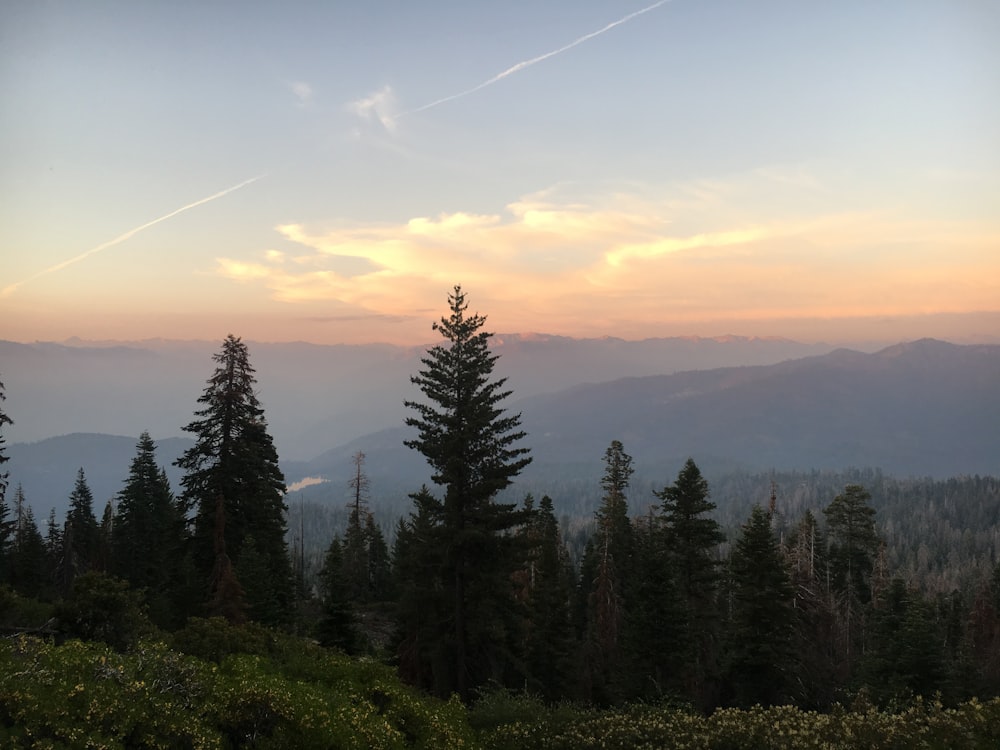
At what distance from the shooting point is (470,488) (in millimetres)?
23844

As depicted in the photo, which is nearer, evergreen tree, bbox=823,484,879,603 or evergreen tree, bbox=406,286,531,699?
evergreen tree, bbox=406,286,531,699

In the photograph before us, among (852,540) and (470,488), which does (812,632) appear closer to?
(852,540)

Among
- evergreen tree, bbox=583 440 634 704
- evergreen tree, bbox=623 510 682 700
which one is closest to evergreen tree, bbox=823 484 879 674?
evergreen tree, bbox=583 440 634 704

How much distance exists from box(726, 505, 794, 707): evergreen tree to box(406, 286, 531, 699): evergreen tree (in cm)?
1128

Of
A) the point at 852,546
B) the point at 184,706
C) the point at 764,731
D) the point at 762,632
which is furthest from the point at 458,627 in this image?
the point at 852,546

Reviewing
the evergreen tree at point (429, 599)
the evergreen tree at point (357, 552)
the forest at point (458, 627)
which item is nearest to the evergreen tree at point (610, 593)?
the forest at point (458, 627)

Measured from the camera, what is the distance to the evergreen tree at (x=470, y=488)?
23.3m

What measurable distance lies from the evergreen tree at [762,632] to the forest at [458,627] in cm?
10

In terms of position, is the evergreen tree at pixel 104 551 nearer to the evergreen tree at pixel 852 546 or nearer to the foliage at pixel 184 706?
the foliage at pixel 184 706

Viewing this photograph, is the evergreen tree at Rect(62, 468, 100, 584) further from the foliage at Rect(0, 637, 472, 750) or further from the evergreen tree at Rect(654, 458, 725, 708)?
the evergreen tree at Rect(654, 458, 725, 708)

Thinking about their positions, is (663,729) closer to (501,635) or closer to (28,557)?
(501,635)

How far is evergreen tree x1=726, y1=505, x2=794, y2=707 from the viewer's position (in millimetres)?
26891

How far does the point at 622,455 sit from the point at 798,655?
14956 mm

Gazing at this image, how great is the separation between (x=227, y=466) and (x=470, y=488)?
47.1 ft
